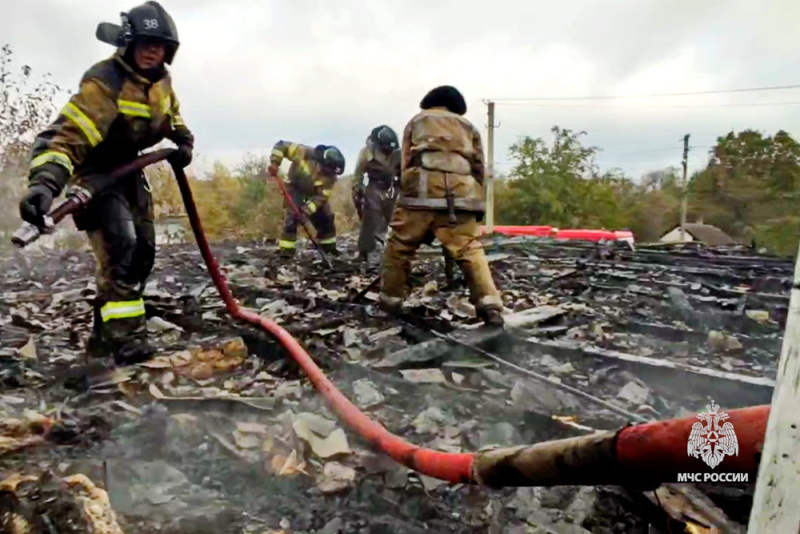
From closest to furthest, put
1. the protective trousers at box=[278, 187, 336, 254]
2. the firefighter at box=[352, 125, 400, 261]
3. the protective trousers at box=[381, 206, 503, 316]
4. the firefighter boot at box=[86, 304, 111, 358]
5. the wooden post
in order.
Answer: the wooden post
the firefighter boot at box=[86, 304, 111, 358]
the protective trousers at box=[381, 206, 503, 316]
the firefighter at box=[352, 125, 400, 261]
the protective trousers at box=[278, 187, 336, 254]

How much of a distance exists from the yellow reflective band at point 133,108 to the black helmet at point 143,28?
0.24 meters

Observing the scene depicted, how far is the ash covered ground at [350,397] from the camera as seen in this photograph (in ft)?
5.11

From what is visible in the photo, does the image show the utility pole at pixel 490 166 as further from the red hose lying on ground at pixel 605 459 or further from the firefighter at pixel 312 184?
the red hose lying on ground at pixel 605 459

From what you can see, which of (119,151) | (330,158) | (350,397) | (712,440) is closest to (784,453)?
(712,440)

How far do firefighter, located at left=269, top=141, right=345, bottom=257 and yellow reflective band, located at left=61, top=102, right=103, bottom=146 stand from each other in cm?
480

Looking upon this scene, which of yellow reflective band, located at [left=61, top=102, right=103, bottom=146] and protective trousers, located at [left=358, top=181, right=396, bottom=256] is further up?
yellow reflective band, located at [left=61, top=102, right=103, bottom=146]

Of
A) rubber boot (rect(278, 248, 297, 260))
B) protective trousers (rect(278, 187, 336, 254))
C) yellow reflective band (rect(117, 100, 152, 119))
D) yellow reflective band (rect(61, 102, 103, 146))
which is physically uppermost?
yellow reflective band (rect(117, 100, 152, 119))

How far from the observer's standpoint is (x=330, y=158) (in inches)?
298

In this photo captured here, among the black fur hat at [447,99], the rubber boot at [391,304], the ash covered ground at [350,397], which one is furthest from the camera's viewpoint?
the rubber boot at [391,304]

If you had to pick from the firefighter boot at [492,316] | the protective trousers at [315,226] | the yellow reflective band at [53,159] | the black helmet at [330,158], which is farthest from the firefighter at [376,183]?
the yellow reflective band at [53,159]

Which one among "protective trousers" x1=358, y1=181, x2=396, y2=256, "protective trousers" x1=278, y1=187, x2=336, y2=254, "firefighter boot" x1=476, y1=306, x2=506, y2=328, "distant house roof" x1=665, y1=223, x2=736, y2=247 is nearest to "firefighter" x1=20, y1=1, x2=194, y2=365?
"firefighter boot" x1=476, y1=306, x2=506, y2=328

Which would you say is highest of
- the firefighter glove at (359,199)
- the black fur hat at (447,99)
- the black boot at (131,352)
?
the black fur hat at (447,99)

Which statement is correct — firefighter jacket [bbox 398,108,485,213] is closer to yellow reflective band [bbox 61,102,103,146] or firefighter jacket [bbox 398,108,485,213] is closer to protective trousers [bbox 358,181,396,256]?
yellow reflective band [bbox 61,102,103,146]

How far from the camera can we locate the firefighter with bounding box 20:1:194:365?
2.45 metres
